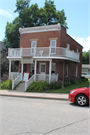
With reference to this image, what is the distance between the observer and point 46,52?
54.2 ft

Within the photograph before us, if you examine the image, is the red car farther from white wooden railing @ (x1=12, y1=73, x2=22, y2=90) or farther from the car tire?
white wooden railing @ (x1=12, y1=73, x2=22, y2=90)

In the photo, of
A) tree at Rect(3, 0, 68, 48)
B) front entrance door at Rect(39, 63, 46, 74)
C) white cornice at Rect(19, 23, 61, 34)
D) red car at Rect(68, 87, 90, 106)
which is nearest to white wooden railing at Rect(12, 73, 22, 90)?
front entrance door at Rect(39, 63, 46, 74)

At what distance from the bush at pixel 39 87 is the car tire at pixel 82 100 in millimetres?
6556

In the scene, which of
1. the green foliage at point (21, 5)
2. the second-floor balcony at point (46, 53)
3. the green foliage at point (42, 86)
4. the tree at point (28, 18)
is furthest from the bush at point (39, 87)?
the green foliage at point (21, 5)

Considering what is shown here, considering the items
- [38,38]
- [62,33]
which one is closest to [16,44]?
[38,38]

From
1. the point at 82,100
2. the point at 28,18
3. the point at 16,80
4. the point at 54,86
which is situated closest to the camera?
the point at 82,100

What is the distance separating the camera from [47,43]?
1825 centimetres

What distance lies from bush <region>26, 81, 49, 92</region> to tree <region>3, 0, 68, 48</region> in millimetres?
14955

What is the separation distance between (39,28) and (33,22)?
1105 centimetres

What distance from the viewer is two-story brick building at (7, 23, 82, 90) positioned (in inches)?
633

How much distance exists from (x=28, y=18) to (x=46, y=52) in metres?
13.8

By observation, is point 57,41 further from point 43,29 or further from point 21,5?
point 21,5

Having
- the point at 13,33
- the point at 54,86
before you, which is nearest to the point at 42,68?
the point at 54,86

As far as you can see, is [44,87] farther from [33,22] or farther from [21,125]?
[33,22]
